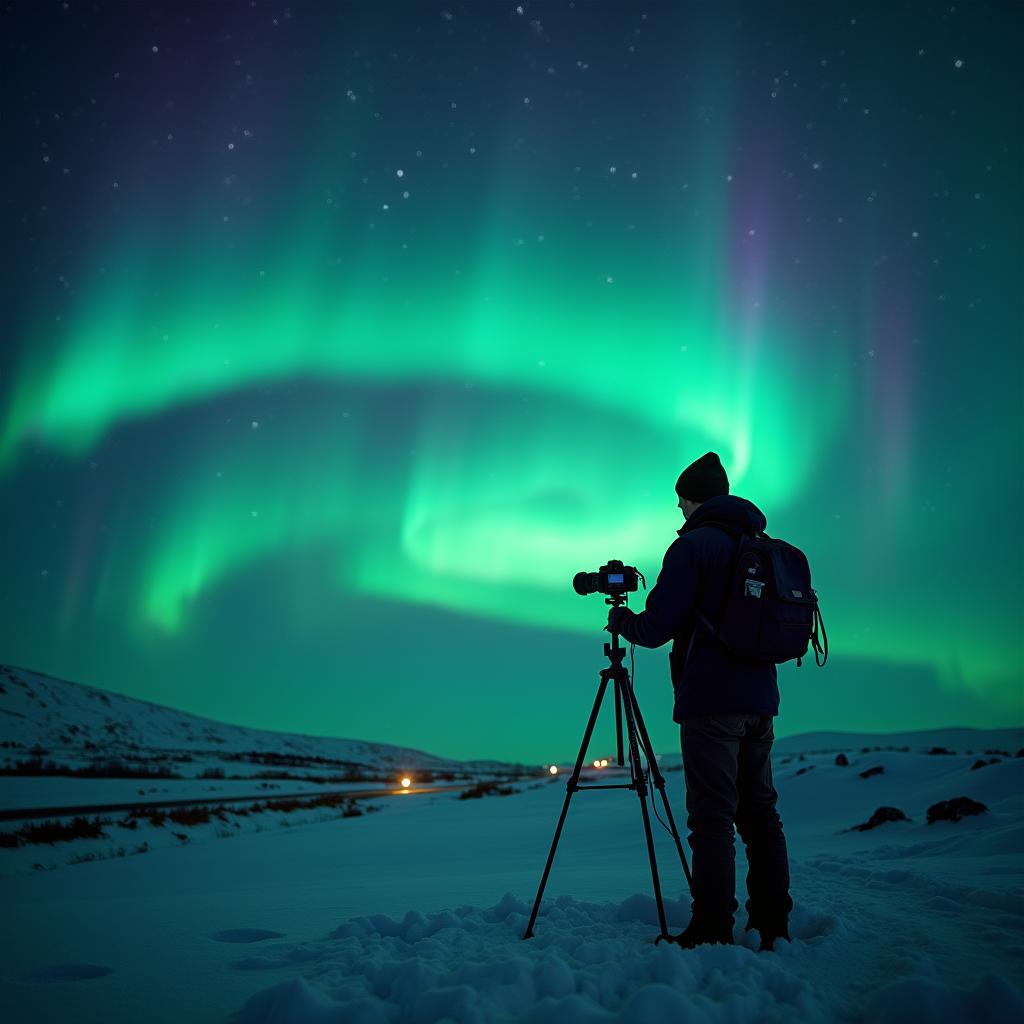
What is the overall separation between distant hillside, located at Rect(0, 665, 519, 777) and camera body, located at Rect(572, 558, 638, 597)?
137 ft

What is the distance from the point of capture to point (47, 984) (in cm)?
324

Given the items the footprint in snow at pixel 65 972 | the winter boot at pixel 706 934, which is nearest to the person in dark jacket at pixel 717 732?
the winter boot at pixel 706 934

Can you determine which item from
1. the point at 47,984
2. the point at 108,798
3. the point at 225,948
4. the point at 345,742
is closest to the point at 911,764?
the point at 225,948

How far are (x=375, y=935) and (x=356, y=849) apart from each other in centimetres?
764

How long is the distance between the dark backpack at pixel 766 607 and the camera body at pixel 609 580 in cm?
54

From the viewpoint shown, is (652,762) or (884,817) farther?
(884,817)

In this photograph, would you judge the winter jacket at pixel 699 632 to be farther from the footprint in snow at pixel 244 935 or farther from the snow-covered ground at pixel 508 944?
the footprint in snow at pixel 244 935

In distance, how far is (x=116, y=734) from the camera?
71938mm

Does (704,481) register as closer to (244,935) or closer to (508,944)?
(508,944)

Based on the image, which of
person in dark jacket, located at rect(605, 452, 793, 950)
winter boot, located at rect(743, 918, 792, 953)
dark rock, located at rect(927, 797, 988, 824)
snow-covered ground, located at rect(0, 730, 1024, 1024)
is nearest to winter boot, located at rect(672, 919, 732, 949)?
person in dark jacket, located at rect(605, 452, 793, 950)

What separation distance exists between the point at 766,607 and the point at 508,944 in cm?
223

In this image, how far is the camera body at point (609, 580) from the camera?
421 centimetres

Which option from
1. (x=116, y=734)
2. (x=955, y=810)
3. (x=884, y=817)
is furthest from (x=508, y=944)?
(x=116, y=734)

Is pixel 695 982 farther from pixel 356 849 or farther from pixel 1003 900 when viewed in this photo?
pixel 356 849
